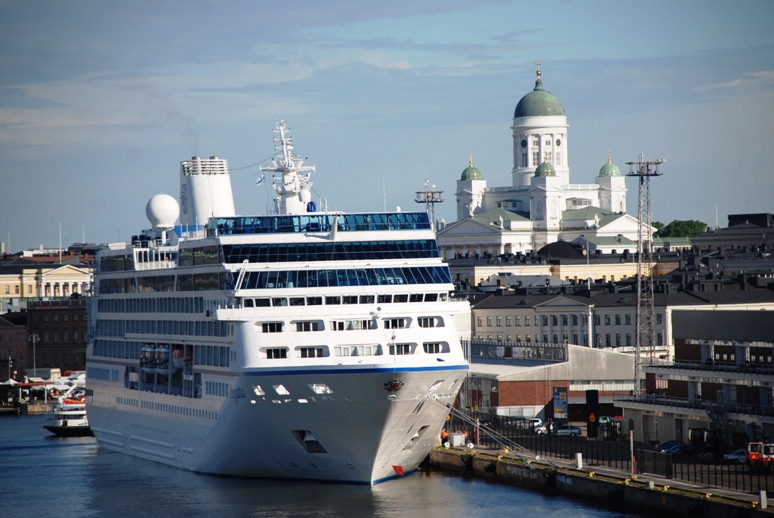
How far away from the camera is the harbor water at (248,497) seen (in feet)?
167

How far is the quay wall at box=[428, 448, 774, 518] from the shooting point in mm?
44719

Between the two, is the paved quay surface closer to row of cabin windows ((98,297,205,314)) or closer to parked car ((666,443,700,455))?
parked car ((666,443,700,455))

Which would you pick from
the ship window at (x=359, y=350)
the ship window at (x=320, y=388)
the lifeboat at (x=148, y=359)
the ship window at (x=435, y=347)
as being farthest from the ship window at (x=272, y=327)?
the lifeboat at (x=148, y=359)

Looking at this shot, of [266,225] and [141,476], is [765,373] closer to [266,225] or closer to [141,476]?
[266,225]

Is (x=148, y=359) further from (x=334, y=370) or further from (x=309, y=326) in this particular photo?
(x=334, y=370)

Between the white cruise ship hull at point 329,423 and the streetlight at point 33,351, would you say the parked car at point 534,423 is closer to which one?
the white cruise ship hull at point 329,423

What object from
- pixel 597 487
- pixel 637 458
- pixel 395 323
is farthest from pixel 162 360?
pixel 597 487

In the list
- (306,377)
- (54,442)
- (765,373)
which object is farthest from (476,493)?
(54,442)

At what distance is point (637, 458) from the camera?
54.8 m

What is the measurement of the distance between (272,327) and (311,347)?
5.80ft

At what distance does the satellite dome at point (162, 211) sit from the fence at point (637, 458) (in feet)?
53.1

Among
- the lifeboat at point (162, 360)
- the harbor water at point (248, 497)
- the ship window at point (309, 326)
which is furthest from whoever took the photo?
the lifeboat at point (162, 360)

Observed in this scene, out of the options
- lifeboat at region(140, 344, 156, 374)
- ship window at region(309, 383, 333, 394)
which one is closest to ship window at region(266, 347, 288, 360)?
ship window at region(309, 383, 333, 394)

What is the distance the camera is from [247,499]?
53.2 metres
